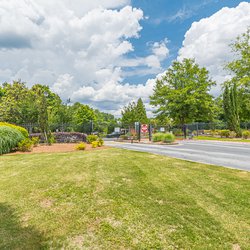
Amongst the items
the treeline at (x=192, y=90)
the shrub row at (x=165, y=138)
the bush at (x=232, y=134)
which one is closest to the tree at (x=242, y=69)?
the treeline at (x=192, y=90)

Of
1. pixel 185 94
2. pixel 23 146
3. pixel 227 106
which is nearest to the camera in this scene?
pixel 23 146

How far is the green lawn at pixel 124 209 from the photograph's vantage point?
2.63m

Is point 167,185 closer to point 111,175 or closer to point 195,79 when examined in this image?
point 111,175

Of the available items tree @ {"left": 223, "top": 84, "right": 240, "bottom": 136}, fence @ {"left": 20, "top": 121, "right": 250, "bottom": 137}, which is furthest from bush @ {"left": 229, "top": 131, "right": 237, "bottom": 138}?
fence @ {"left": 20, "top": 121, "right": 250, "bottom": 137}

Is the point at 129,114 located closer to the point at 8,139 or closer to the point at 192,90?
the point at 192,90

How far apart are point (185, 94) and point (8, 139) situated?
24.1 m

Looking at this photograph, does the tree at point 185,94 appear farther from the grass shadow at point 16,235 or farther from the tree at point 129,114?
the grass shadow at point 16,235

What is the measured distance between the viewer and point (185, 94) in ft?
92.7

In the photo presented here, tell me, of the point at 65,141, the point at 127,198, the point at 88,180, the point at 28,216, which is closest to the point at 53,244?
the point at 28,216

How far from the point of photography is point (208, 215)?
325cm

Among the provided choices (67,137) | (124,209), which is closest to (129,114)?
(67,137)

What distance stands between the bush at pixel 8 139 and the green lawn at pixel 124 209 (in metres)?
4.65

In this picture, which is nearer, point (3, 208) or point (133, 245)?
point (133, 245)

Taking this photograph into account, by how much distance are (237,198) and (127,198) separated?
218 cm
